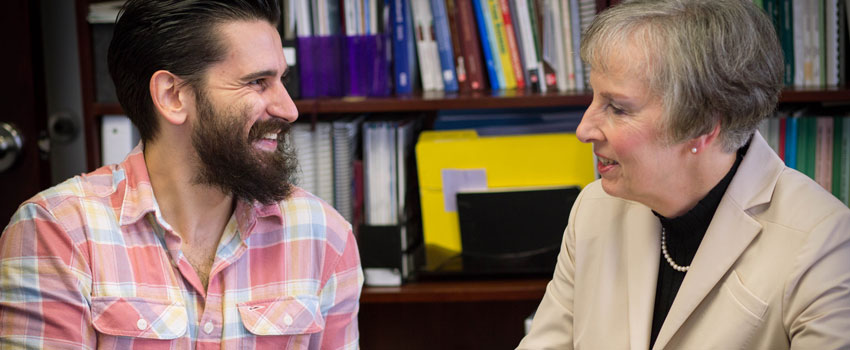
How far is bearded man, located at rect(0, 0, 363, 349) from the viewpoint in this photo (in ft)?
4.26

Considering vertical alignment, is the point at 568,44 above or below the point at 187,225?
above

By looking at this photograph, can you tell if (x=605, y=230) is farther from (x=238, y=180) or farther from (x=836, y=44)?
(x=836, y=44)

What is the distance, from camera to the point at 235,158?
4.52 ft

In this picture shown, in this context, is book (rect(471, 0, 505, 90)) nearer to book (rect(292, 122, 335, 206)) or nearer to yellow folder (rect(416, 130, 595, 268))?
yellow folder (rect(416, 130, 595, 268))

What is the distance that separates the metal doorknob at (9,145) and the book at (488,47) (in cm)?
109

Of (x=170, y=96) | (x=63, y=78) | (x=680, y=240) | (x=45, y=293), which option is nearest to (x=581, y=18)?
(x=680, y=240)

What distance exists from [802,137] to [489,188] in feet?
2.27

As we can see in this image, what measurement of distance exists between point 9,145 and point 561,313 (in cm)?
137

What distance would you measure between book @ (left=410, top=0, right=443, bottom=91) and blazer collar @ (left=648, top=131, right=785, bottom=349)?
0.92 metres

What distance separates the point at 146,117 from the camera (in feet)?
4.67

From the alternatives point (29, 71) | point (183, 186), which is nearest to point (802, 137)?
point (183, 186)

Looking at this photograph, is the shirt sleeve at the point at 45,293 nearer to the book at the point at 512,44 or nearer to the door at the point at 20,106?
the door at the point at 20,106

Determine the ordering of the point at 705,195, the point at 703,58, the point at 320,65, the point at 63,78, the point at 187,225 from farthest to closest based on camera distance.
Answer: the point at 63,78 → the point at 320,65 → the point at 187,225 → the point at 705,195 → the point at 703,58

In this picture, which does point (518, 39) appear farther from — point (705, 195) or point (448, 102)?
point (705, 195)
